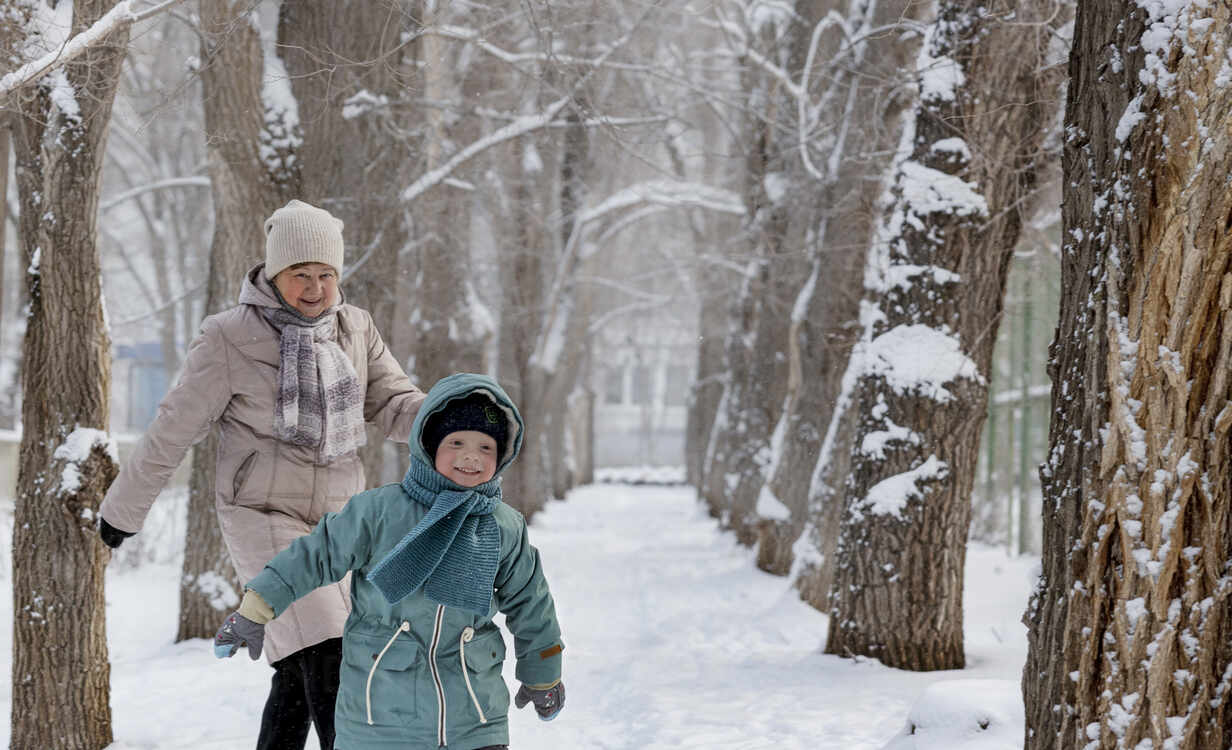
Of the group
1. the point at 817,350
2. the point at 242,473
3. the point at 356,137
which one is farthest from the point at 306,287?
the point at 817,350

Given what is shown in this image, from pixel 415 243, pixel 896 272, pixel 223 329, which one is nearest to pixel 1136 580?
pixel 223 329

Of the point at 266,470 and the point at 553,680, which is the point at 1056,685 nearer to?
the point at 553,680

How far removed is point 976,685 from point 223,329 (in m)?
2.98

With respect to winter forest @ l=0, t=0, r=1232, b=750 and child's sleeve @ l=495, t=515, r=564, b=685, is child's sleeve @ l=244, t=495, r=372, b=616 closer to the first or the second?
child's sleeve @ l=495, t=515, r=564, b=685

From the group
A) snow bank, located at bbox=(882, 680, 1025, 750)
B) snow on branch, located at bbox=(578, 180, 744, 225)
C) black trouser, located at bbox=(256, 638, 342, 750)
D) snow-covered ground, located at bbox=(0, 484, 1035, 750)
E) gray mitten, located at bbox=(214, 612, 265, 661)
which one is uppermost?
snow on branch, located at bbox=(578, 180, 744, 225)

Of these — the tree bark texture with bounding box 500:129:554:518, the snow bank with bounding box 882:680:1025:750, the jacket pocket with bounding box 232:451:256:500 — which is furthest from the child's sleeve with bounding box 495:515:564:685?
the tree bark texture with bounding box 500:129:554:518

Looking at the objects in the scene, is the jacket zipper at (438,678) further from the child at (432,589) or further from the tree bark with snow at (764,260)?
the tree bark with snow at (764,260)

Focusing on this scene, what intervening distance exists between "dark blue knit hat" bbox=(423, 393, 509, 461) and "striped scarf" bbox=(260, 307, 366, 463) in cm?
55

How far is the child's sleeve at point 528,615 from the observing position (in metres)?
3.15

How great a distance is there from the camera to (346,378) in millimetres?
3682

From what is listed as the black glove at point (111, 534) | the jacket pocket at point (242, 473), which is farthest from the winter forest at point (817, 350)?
Result: the jacket pocket at point (242, 473)

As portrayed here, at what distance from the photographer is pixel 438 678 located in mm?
2979

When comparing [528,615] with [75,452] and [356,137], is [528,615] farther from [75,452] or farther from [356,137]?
[356,137]

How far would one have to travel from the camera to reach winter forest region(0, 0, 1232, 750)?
2.88 meters
